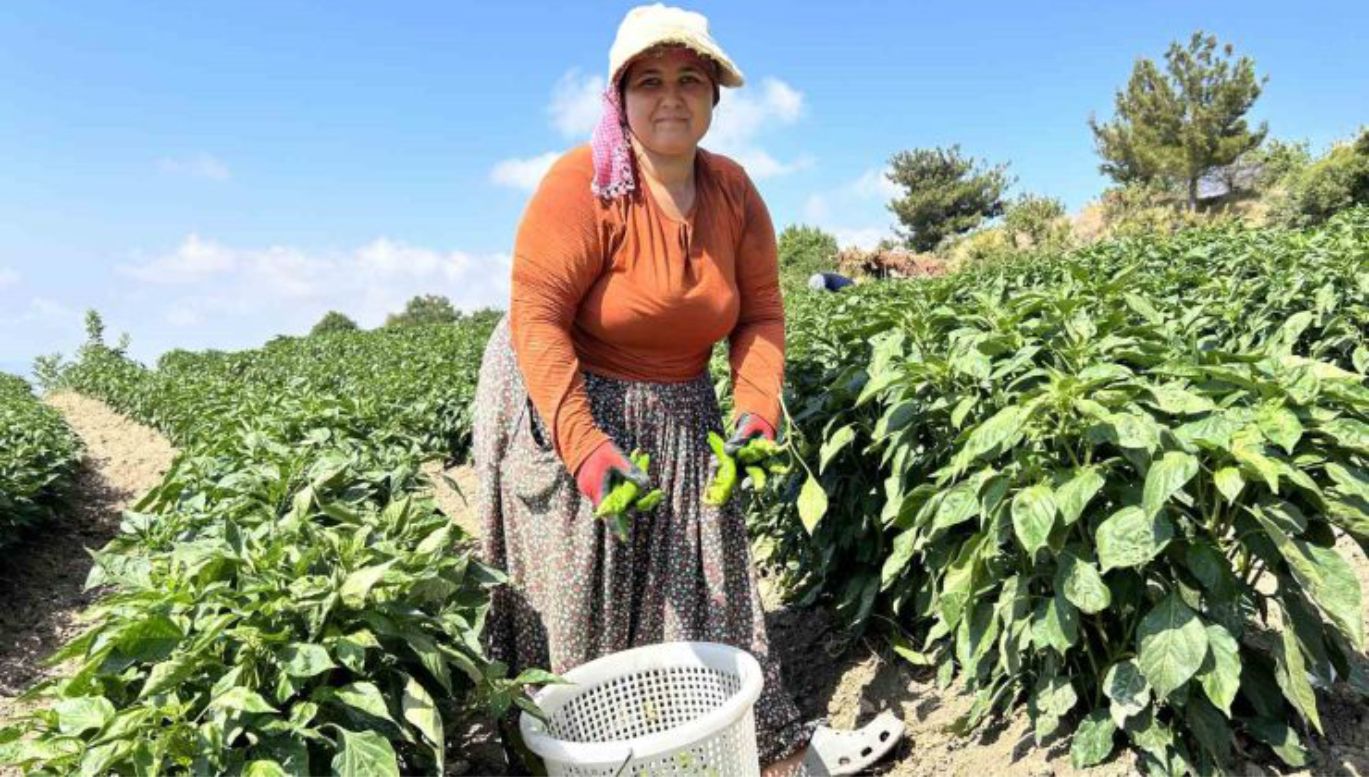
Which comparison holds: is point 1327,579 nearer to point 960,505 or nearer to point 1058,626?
point 1058,626

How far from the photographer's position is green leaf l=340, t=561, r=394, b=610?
169 cm

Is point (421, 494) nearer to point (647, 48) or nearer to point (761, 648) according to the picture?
point (761, 648)

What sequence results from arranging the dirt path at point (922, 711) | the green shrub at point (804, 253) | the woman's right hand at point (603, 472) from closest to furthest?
the dirt path at point (922, 711)
the woman's right hand at point (603, 472)
the green shrub at point (804, 253)

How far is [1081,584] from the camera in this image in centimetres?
183

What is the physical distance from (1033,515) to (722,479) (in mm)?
706

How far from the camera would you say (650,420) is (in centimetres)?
242

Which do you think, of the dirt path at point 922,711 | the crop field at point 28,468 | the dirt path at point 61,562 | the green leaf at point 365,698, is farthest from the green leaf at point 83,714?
the crop field at point 28,468

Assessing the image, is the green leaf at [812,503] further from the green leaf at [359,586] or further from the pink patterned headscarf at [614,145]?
the green leaf at [359,586]

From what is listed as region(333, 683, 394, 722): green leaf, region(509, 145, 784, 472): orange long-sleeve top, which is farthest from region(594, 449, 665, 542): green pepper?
region(333, 683, 394, 722): green leaf

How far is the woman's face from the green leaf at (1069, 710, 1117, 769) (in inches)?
60.5

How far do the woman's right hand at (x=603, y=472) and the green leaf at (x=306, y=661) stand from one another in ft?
2.33

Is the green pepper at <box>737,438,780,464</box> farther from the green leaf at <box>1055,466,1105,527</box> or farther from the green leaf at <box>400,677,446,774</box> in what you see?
the green leaf at <box>400,677,446,774</box>

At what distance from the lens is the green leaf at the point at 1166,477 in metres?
1.62

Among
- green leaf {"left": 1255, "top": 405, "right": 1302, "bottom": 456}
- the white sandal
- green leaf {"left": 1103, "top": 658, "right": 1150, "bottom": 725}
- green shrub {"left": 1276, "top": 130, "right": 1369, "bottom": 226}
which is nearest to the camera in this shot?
green leaf {"left": 1255, "top": 405, "right": 1302, "bottom": 456}
